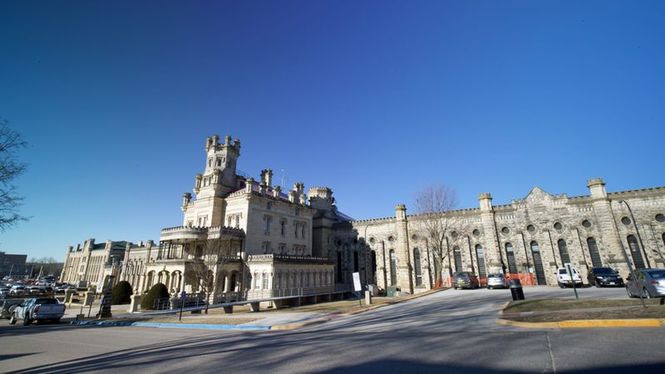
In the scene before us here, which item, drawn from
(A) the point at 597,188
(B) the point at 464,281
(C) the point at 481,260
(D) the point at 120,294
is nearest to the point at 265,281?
(D) the point at 120,294

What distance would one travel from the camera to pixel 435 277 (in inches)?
1625

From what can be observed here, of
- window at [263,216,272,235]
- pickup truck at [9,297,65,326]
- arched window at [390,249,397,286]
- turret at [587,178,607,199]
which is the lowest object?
pickup truck at [9,297,65,326]

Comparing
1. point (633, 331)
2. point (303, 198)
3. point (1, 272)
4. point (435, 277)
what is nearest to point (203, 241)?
point (303, 198)

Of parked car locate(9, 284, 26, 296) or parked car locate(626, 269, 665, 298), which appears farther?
parked car locate(9, 284, 26, 296)

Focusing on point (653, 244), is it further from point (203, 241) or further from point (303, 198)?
point (203, 241)

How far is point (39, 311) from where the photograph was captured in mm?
22781

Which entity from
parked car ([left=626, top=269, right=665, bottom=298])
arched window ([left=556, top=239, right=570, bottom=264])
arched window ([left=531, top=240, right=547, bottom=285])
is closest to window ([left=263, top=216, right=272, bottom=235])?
arched window ([left=531, top=240, right=547, bottom=285])

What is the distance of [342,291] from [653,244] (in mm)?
36336

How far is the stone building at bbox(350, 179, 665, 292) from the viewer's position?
3331 centimetres

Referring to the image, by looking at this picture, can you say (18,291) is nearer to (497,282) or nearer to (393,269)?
(393,269)

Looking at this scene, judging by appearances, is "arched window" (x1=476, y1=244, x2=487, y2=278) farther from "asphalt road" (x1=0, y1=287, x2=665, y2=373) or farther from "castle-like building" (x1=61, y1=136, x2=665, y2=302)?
"asphalt road" (x1=0, y1=287, x2=665, y2=373)

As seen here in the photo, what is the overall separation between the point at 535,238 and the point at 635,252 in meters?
9.16

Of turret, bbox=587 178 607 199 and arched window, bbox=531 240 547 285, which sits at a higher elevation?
turret, bbox=587 178 607 199

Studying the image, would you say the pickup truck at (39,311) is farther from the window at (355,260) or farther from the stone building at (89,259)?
the stone building at (89,259)
